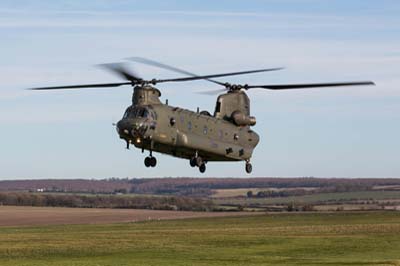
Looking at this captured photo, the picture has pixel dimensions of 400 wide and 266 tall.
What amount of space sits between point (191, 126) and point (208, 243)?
227ft

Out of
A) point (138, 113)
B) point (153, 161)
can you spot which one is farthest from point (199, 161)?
point (138, 113)

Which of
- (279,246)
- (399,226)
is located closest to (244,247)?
(279,246)

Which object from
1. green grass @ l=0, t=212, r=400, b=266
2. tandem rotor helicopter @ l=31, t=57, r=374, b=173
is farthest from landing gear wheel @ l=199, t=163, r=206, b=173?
green grass @ l=0, t=212, r=400, b=266

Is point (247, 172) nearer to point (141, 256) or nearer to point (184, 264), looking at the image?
point (184, 264)

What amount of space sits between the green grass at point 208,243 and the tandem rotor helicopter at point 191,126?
2760cm

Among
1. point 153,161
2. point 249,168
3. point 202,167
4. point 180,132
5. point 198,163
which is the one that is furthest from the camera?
point 249,168

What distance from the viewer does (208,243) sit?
409ft

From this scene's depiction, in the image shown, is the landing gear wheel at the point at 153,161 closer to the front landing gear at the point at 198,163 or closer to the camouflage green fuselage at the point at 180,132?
the camouflage green fuselage at the point at 180,132

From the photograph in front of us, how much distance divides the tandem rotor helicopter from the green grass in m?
27.6

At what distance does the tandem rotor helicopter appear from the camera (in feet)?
175

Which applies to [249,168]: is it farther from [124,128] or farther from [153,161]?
[124,128]

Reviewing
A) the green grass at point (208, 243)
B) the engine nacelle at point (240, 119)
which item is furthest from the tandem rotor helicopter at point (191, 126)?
the green grass at point (208, 243)

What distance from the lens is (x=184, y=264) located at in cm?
8781

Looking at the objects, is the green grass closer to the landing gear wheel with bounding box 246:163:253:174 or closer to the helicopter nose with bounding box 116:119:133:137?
the landing gear wheel with bounding box 246:163:253:174
